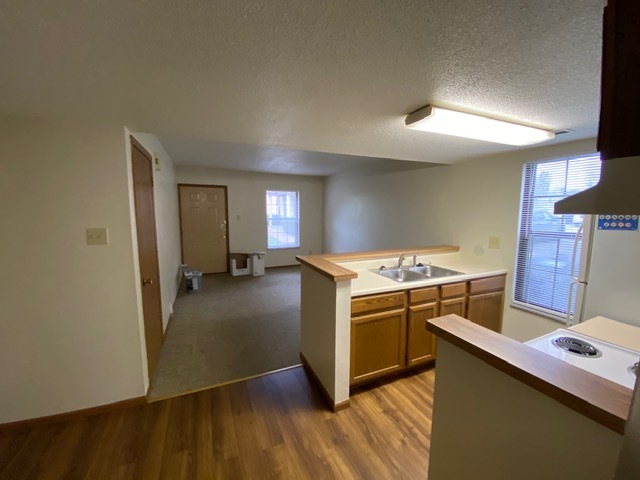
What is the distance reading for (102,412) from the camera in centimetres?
199

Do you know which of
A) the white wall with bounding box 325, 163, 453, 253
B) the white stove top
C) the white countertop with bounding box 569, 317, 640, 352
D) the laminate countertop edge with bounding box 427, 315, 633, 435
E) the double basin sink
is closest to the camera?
the laminate countertop edge with bounding box 427, 315, 633, 435

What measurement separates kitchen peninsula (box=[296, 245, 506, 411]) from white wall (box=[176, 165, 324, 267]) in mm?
4024

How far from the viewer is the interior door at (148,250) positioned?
2.17m

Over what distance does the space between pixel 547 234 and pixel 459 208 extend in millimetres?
948

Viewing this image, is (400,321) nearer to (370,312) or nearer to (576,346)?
(370,312)

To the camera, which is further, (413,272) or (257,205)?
(257,205)

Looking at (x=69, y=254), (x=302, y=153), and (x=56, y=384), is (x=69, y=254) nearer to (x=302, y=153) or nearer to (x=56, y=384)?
(x=56, y=384)

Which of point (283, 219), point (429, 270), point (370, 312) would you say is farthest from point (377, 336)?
point (283, 219)

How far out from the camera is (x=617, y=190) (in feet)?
1.40

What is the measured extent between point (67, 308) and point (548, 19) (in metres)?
2.84

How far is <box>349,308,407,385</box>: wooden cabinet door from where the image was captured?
6.91 feet

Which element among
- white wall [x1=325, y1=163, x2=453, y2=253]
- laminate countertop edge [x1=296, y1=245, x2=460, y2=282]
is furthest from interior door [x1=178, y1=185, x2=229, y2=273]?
laminate countertop edge [x1=296, y1=245, x2=460, y2=282]

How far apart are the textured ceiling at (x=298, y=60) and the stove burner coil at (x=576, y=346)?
125 cm

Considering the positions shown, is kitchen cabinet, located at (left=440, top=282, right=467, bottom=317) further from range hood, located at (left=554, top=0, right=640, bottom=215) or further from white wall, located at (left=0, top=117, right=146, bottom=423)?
white wall, located at (left=0, top=117, right=146, bottom=423)
